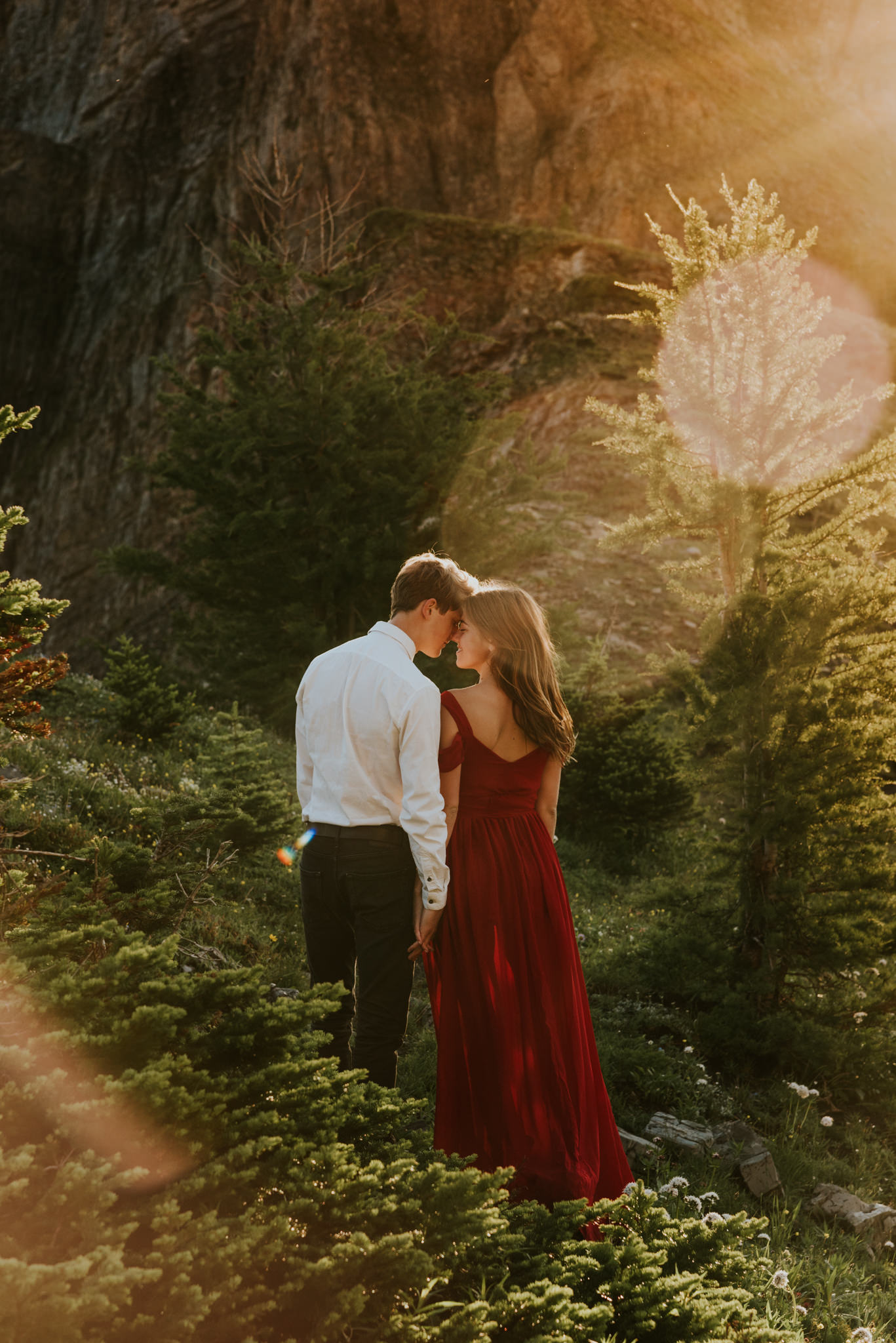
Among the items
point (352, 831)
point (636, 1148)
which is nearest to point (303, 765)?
point (352, 831)

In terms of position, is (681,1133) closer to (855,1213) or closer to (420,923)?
(855,1213)

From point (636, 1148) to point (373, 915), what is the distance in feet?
6.55

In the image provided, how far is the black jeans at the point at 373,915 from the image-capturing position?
3.14 meters

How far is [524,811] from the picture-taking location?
3621 mm

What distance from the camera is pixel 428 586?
3365 millimetres

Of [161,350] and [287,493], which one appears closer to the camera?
[287,493]

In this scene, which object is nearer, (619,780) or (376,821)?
(376,821)

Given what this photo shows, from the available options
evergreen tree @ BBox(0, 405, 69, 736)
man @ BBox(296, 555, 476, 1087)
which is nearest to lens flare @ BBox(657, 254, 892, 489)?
man @ BBox(296, 555, 476, 1087)

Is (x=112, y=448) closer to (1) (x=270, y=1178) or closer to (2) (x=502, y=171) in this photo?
(2) (x=502, y=171)

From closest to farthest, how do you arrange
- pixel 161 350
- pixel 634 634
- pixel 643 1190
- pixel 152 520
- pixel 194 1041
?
pixel 194 1041, pixel 643 1190, pixel 634 634, pixel 152 520, pixel 161 350

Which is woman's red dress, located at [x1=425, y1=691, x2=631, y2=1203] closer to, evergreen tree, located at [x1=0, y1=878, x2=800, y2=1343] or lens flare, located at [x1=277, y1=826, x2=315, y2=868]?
evergreen tree, located at [x1=0, y1=878, x2=800, y2=1343]

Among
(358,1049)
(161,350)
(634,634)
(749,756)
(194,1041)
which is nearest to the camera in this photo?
(194,1041)

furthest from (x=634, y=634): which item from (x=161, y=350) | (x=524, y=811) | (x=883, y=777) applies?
(x=161, y=350)

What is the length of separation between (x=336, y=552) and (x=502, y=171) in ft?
63.0
